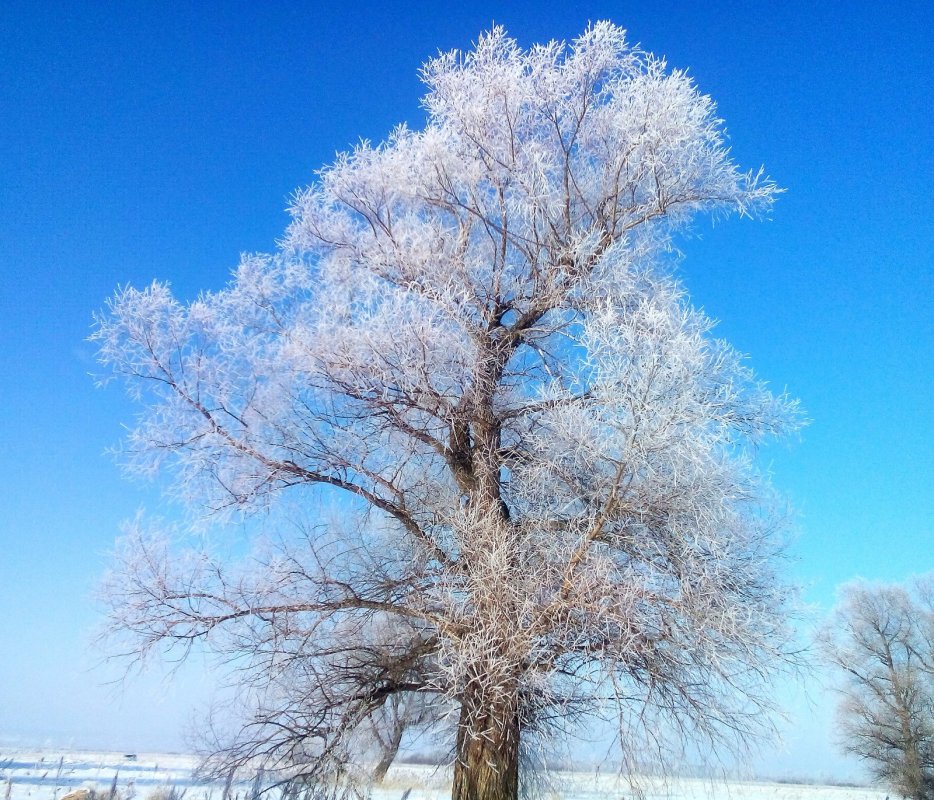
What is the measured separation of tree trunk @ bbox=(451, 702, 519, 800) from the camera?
8023 mm

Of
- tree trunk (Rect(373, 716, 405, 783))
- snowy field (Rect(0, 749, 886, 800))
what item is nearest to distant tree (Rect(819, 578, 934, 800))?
snowy field (Rect(0, 749, 886, 800))

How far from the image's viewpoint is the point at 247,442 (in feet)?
29.8

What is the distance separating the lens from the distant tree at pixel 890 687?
77.0 feet

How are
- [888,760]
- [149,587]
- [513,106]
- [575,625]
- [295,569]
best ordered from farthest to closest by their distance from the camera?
[888,760]
[513,106]
[295,569]
[149,587]
[575,625]

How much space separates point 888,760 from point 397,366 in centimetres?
2465

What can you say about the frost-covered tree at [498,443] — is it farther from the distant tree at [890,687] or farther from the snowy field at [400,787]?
the distant tree at [890,687]

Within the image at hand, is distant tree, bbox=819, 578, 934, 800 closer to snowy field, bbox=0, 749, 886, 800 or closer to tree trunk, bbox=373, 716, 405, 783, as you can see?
snowy field, bbox=0, 749, 886, 800

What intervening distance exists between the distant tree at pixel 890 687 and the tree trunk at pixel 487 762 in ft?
61.3

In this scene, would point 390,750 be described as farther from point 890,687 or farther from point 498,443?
point 890,687

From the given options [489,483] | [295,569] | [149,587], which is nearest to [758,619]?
[489,483]

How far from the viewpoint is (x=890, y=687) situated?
25188 millimetres

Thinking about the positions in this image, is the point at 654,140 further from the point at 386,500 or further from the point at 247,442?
the point at 247,442

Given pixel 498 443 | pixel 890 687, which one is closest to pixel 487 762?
pixel 498 443

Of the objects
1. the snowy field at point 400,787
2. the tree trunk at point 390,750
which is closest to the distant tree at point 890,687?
the snowy field at point 400,787
